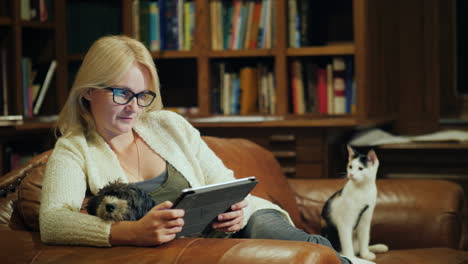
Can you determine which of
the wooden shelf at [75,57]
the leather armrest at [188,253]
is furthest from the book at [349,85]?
the leather armrest at [188,253]

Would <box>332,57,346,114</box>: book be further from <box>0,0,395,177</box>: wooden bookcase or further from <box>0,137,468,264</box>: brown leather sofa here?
<box>0,137,468,264</box>: brown leather sofa

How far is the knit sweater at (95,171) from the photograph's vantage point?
5.26 ft

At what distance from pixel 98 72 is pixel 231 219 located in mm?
505

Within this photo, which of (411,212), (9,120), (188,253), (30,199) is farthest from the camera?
(9,120)

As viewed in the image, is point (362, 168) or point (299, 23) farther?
point (299, 23)

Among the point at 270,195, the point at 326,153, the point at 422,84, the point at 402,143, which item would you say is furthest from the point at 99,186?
the point at 422,84

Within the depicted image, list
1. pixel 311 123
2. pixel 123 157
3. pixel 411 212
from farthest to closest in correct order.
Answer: pixel 311 123
pixel 411 212
pixel 123 157

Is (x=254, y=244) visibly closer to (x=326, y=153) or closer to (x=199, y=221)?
(x=199, y=221)

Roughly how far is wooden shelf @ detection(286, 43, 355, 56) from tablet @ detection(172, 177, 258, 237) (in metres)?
1.60

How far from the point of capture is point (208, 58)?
11.2 ft

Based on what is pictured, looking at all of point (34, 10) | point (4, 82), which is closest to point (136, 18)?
point (34, 10)

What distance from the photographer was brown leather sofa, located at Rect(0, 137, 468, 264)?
4.81 ft

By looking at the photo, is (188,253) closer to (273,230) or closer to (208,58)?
(273,230)

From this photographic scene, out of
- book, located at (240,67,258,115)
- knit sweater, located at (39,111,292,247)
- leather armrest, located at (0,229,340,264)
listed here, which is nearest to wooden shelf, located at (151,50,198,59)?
book, located at (240,67,258,115)
